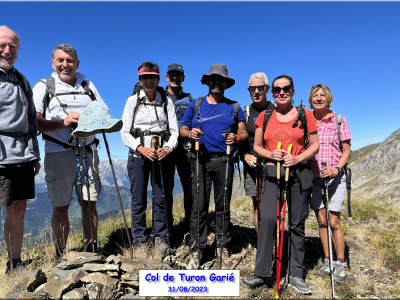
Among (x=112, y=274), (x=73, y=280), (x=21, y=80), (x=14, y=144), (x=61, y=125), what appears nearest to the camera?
(x=73, y=280)

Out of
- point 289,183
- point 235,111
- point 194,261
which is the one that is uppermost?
point 235,111

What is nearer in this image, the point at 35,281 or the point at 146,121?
the point at 35,281

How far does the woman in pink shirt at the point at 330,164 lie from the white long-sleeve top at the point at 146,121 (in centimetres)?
294

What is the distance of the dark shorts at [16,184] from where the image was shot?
174 inches

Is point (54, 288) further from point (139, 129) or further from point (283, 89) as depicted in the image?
point (283, 89)

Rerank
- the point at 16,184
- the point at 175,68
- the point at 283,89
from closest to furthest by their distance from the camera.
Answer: the point at 16,184 < the point at 283,89 < the point at 175,68

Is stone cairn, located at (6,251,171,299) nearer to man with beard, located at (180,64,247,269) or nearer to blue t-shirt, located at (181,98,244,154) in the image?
man with beard, located at (180,64,247,269)

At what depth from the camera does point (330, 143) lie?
540 centimetres

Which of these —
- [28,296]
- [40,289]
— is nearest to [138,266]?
[40,289]

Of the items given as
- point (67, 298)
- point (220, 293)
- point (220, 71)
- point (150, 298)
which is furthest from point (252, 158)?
point (67, 298)

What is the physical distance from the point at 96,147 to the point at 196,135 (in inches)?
82.8

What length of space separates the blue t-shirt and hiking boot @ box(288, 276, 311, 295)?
2675 mm

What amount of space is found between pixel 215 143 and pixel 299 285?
9.81ft

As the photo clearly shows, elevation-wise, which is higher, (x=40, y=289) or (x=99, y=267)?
(x=99, y=267)
